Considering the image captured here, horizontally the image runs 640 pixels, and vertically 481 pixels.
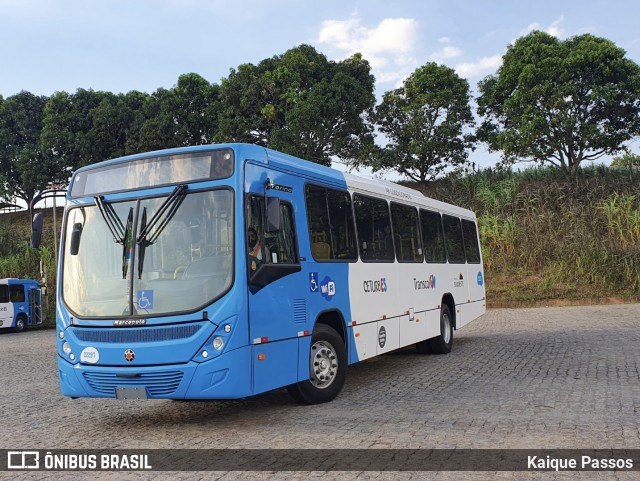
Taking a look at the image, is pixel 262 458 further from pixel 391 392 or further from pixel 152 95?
pixel 152 95

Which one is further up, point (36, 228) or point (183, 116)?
point (183, 116)

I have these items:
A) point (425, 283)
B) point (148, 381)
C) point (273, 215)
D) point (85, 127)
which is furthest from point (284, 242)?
point (85, 127)

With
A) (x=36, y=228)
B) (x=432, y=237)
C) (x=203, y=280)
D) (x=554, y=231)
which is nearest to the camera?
(x=203, y=280)

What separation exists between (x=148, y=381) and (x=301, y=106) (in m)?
27.5

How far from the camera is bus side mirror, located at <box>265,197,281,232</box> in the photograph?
22.8 feet

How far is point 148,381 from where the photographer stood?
6.66 metres

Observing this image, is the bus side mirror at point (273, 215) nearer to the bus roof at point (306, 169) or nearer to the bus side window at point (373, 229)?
the bus roof at point (306, 169)

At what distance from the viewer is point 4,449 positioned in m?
6.55

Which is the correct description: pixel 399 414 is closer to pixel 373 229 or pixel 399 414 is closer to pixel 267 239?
pixel 267 239

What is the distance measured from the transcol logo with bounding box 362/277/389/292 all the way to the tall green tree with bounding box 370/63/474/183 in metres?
26.0

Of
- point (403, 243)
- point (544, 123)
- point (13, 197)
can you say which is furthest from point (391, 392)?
point (13, 197)

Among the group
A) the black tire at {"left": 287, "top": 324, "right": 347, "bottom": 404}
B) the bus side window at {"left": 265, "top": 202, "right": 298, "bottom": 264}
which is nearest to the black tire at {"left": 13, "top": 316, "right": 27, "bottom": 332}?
the black tire at {"left": 287, "top": 324, "right": 347, "bottom": 404}

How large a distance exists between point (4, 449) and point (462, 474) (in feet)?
14.6

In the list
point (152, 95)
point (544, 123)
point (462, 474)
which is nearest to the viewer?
point (462, 474)
